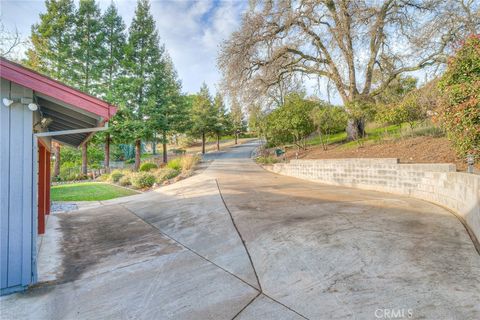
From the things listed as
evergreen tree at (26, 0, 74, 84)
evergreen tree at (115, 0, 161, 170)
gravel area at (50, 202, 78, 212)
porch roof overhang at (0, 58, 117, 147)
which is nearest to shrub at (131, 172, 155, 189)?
gravel area at (50, 202, 78, 212)

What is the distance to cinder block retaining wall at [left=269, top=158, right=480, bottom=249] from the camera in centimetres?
427

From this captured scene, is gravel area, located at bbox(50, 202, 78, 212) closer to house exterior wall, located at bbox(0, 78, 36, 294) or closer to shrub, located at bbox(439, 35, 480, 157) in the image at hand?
house exterior wall, located at bbox(0, 78, 36, 294)

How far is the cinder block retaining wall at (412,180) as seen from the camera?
4.27 meters

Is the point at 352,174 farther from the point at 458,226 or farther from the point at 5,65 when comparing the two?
the point at 5,65

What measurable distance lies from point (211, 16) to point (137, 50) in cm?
1051

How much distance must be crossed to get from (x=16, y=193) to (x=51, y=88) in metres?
1.39

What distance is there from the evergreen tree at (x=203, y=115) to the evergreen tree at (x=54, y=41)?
44.3 ft

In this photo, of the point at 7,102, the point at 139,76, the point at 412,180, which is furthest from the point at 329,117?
the point at 139,76

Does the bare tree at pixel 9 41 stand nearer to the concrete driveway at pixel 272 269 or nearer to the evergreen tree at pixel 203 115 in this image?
the concrete driveway at pixel 272 269

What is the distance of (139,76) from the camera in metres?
20.7

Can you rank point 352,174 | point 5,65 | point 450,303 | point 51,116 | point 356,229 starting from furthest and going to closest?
point 352,174, point 51,116, point 356,229, point 5,65, point 450,303

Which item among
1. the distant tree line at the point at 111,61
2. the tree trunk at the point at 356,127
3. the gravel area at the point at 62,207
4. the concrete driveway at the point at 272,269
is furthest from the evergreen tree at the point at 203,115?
the concrete driveway at the point at 272,269

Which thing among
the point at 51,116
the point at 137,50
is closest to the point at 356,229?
the point at 51,116

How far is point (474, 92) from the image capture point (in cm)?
421
